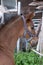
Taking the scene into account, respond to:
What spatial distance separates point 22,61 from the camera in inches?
191

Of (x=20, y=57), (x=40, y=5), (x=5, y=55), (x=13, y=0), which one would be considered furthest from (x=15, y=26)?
(x=13, y=0)

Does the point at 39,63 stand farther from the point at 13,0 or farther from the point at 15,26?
the point at 13,0

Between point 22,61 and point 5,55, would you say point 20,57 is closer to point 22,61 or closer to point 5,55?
point 22,61

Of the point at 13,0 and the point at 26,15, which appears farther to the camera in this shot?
the point at 13,0

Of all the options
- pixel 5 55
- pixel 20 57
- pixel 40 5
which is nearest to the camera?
pixel 5 55

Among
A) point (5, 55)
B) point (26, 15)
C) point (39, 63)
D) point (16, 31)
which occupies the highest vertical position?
point (26, 15)

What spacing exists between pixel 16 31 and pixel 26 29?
0.14 m

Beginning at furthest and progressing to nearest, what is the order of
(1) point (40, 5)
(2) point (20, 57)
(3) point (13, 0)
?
(3) point (13, 0) < (2) point (20, 57) < (1) point (40, 5)

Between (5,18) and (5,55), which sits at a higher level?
(5,18)

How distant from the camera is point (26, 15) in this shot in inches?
115

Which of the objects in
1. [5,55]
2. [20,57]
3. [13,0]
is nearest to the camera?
[5,55]

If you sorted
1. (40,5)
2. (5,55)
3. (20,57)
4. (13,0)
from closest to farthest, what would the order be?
(5,55)
(40,5)
(20,57)
(13,0)

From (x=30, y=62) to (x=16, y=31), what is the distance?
6.64ft

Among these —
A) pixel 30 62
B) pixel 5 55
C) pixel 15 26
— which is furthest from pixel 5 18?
pixel 30 62
